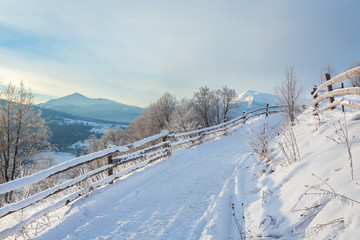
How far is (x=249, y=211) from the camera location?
3184mm

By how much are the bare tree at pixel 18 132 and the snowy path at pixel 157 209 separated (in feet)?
43.4

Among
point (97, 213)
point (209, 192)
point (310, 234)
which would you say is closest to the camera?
point (310, 234)

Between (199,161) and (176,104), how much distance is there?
3788 cm

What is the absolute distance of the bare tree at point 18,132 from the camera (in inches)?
529

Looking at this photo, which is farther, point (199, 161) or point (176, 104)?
point (176, 104)

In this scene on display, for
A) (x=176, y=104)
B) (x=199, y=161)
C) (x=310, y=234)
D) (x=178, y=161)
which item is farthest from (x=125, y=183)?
(x=176, y=104)

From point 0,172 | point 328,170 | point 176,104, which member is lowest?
point 0,172

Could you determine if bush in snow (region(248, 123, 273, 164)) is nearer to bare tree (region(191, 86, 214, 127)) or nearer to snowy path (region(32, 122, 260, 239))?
snowy path (region(32, 122, 260, 239))

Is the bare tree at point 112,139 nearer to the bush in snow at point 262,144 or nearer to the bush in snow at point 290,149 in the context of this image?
the bush in snow at point 262,144

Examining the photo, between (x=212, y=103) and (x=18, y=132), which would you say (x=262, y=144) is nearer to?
(x=18, y=132)

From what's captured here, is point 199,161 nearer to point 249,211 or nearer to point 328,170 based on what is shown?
point 249,211

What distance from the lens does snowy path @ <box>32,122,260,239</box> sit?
3.05 meters

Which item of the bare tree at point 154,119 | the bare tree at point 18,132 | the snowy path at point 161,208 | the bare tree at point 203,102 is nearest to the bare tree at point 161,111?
the bare tree at point 154,119

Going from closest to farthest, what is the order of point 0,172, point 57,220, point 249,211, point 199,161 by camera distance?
point 249,211
point 57,220
point 199,161
point 0,172
